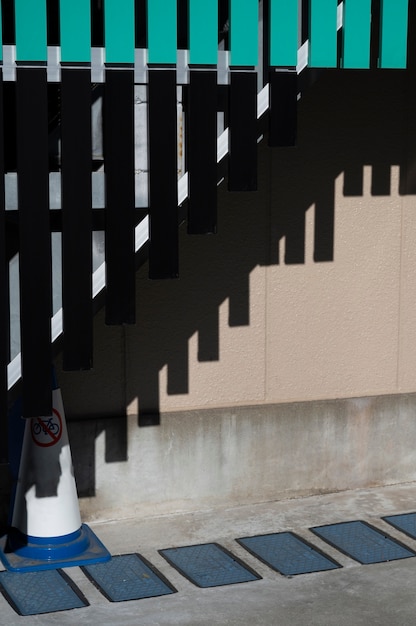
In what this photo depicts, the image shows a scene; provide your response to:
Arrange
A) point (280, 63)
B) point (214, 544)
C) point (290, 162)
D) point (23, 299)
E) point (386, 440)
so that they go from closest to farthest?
1. point (23, 299)
2. point (280, 63)
3. point (214, 544)
4. point (290, 162)
5. point (386, 440)

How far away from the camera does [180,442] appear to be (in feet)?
27.3

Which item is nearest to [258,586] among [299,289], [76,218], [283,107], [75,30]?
[299,289]

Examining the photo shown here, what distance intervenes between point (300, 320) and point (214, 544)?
6.07 ft

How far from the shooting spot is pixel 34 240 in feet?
21.9

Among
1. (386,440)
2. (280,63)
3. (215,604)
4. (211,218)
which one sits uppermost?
(280,63)

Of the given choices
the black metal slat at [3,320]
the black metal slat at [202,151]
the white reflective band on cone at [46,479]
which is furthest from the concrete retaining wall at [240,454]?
the black metal slat at [202,151]

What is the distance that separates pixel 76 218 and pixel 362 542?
300 cm

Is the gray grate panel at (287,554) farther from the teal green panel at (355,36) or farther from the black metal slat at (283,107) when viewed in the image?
the teal green panel at (355,36)

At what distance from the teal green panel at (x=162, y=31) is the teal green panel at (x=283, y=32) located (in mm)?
648

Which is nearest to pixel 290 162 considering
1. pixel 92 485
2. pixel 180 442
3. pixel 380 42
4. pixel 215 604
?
pixel 380 42

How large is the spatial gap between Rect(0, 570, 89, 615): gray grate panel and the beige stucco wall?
1.31 m

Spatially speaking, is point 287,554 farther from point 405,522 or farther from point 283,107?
point 283,107

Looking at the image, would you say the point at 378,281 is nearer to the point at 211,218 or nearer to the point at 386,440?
the point at 386,440

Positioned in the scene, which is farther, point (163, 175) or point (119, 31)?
point (163, 175)
